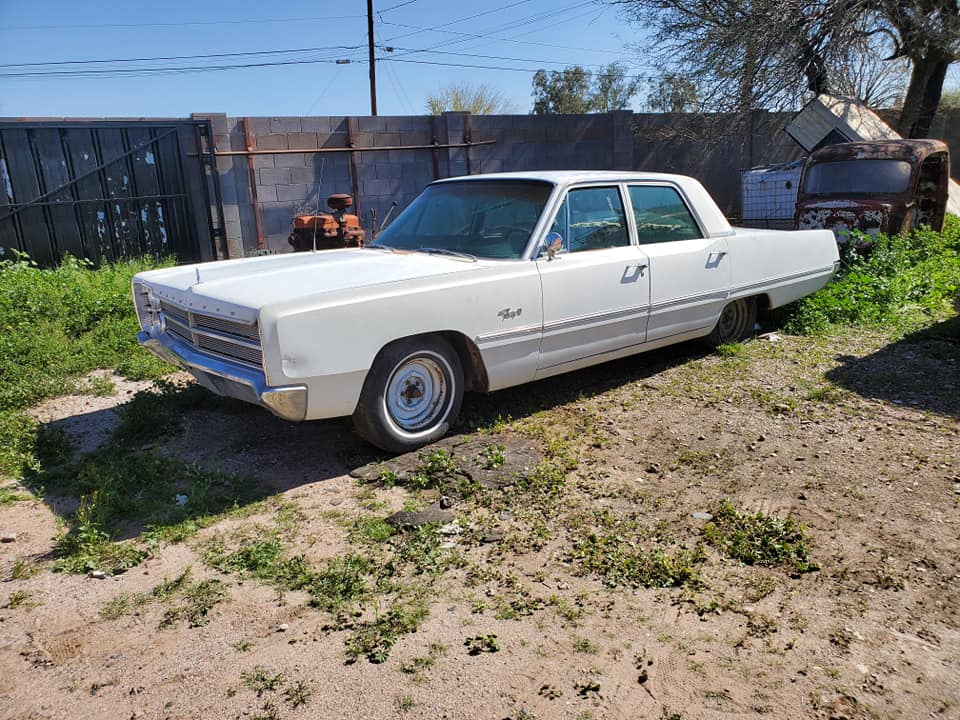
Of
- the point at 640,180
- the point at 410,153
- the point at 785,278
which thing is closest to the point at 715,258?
the point at 640,180

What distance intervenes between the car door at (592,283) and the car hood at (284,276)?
1.86 feet

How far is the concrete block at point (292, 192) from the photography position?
12195 millimetres

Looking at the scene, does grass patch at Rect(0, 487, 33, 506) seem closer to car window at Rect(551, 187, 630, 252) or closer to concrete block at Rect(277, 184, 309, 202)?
car window at Rect(551, 187, 630, 252)

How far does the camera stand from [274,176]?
12.1 metres

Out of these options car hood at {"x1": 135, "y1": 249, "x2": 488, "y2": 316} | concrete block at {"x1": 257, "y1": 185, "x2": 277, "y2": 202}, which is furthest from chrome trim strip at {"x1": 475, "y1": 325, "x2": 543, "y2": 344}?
concrete block at {"x1": 257, "y1": 185, "x2": 277, "y2": 202}

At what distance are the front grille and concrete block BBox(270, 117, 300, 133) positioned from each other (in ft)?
26.5

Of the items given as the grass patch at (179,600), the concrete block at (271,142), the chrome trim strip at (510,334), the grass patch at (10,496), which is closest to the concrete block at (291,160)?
the concrete block at (271,142)

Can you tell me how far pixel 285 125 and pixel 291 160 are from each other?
53cm

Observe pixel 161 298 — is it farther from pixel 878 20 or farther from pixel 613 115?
pixel 878 20

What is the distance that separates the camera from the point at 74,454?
4.63 m

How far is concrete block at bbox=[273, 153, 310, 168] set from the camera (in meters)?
12.1

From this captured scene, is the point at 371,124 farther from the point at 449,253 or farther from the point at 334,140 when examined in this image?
the point at 449,253

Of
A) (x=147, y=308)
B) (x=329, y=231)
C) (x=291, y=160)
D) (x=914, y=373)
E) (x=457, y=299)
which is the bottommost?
(x=914, y=373)

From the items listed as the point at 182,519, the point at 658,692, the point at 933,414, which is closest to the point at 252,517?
the point at 182,519
